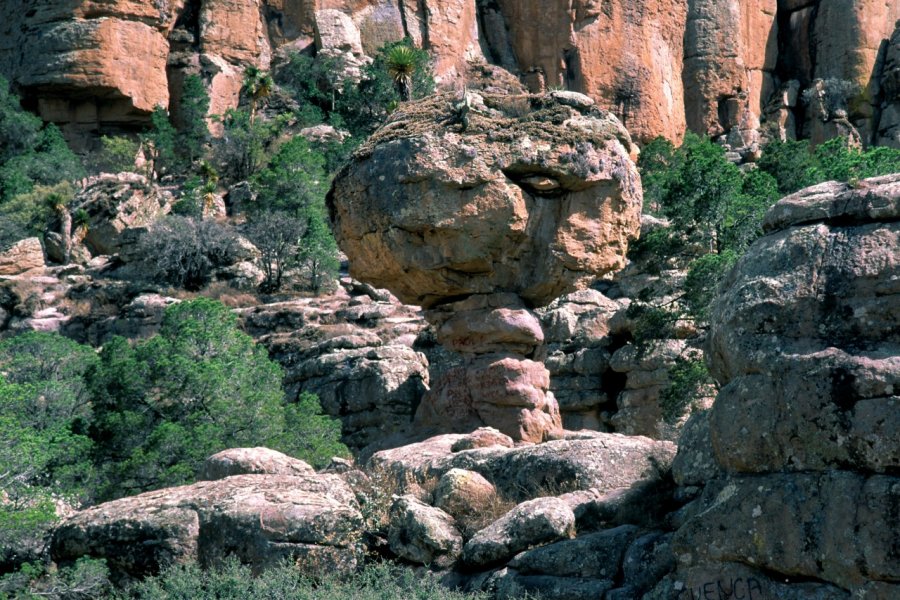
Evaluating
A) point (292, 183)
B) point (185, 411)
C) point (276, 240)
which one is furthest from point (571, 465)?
point (292, 183)

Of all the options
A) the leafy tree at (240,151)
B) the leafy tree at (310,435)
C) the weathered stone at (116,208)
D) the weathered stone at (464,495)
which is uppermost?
the leafy tree at (240,151)

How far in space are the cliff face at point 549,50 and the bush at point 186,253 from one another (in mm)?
12326

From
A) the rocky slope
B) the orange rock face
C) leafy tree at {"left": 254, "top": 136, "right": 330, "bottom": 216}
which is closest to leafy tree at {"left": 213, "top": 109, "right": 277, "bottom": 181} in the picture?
leafy tree at {"left": 254, "top": 136, "right": 330, "bottom": 216}

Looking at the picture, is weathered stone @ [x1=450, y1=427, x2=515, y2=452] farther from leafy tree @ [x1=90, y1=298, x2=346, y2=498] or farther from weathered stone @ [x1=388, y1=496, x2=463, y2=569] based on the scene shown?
leafy tree @ [x1=90, y1=298, x2=346, y2=498]

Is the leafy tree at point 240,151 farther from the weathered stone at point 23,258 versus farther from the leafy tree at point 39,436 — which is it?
the leafy tree at point 39,436

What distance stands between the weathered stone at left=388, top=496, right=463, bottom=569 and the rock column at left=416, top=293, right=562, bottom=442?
417cm

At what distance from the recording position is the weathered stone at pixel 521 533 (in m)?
8.34

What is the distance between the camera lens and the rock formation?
13.0 m

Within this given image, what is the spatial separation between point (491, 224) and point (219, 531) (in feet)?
17.6

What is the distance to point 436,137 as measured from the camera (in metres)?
13.2

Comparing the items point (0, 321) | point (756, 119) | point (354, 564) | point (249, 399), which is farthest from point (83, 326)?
point (756, 119)

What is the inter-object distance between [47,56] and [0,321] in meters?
16.2

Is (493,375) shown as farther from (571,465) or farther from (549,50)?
(549,50)

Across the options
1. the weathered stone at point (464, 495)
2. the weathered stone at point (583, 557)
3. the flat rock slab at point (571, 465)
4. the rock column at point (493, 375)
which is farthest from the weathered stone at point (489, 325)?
the weathered stone at point (583, 557)
